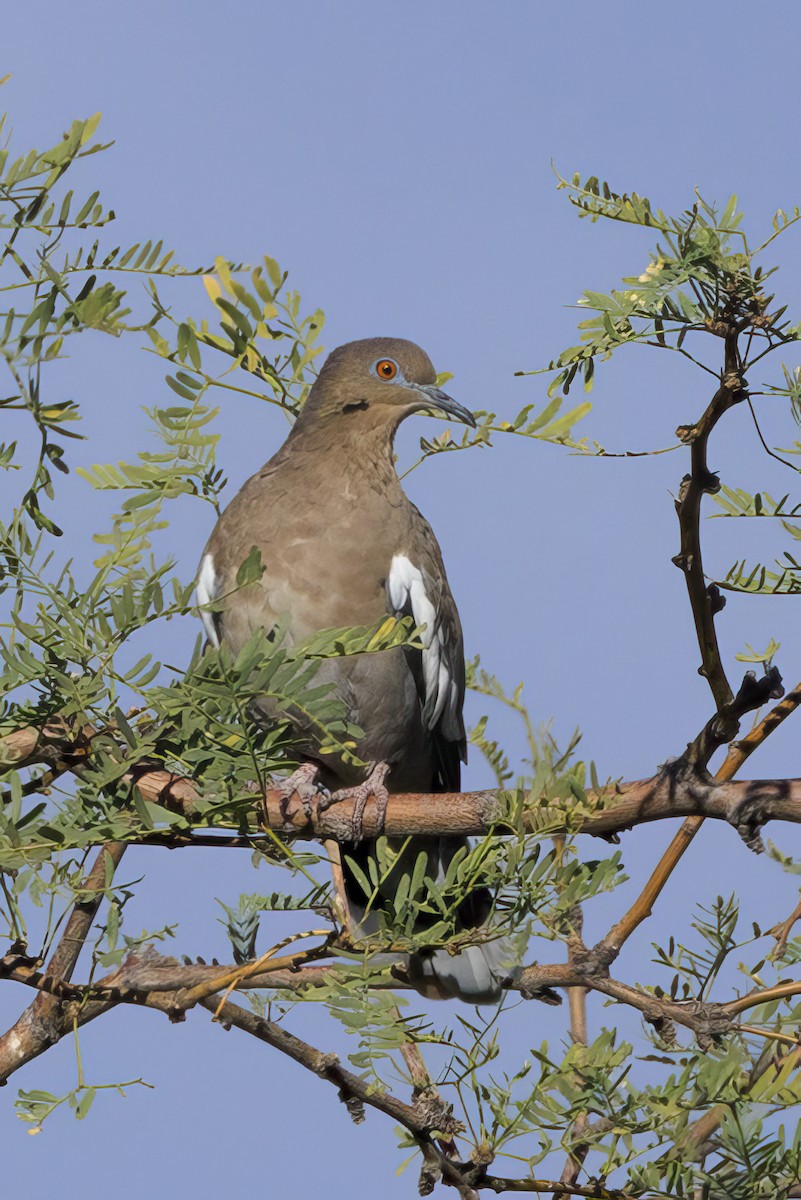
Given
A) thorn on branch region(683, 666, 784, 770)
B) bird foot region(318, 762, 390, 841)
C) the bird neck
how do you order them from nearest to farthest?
thorn on branch region(683, 666, 784, 770) → bird foot region(318, 762, 390, 841) → the bird neck

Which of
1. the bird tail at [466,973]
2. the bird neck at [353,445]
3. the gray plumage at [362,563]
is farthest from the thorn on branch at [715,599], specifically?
the bird neck at [353,445]

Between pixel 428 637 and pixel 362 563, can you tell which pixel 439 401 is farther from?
pixel 428 637

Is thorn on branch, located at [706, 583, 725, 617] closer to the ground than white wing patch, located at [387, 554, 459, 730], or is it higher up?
closer to the ground

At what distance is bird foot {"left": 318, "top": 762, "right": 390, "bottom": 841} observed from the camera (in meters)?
2.74

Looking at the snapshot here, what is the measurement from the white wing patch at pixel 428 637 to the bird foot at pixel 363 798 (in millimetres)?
563

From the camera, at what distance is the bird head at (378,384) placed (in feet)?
13.6

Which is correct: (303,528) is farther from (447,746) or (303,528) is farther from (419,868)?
(419,868)

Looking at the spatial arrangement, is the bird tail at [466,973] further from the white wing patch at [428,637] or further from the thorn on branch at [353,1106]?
the white wing patch at [428,637]

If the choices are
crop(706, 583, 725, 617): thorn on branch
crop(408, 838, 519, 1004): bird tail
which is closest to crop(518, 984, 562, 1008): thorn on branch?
crop(408, 838, 519, 1004): bird tail

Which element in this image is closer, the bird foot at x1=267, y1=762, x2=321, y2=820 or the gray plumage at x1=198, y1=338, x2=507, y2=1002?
the bird foot at x1=267, y1=762, x2=321, y2=820

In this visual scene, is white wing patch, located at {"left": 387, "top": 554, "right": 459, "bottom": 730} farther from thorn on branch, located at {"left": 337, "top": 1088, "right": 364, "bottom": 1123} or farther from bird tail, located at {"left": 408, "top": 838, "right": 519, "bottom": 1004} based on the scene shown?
thorn on branch, located at {"left": 337, "top": 1088, "right": 364, "bottom": 1123}

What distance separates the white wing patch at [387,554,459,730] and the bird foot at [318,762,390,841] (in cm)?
56

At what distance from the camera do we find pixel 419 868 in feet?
6.63

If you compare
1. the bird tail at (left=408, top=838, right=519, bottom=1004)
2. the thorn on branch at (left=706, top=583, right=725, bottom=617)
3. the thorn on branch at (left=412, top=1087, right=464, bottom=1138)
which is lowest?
the thorn on branch at (left=412, top=1087, right=464, bottom=1138)
